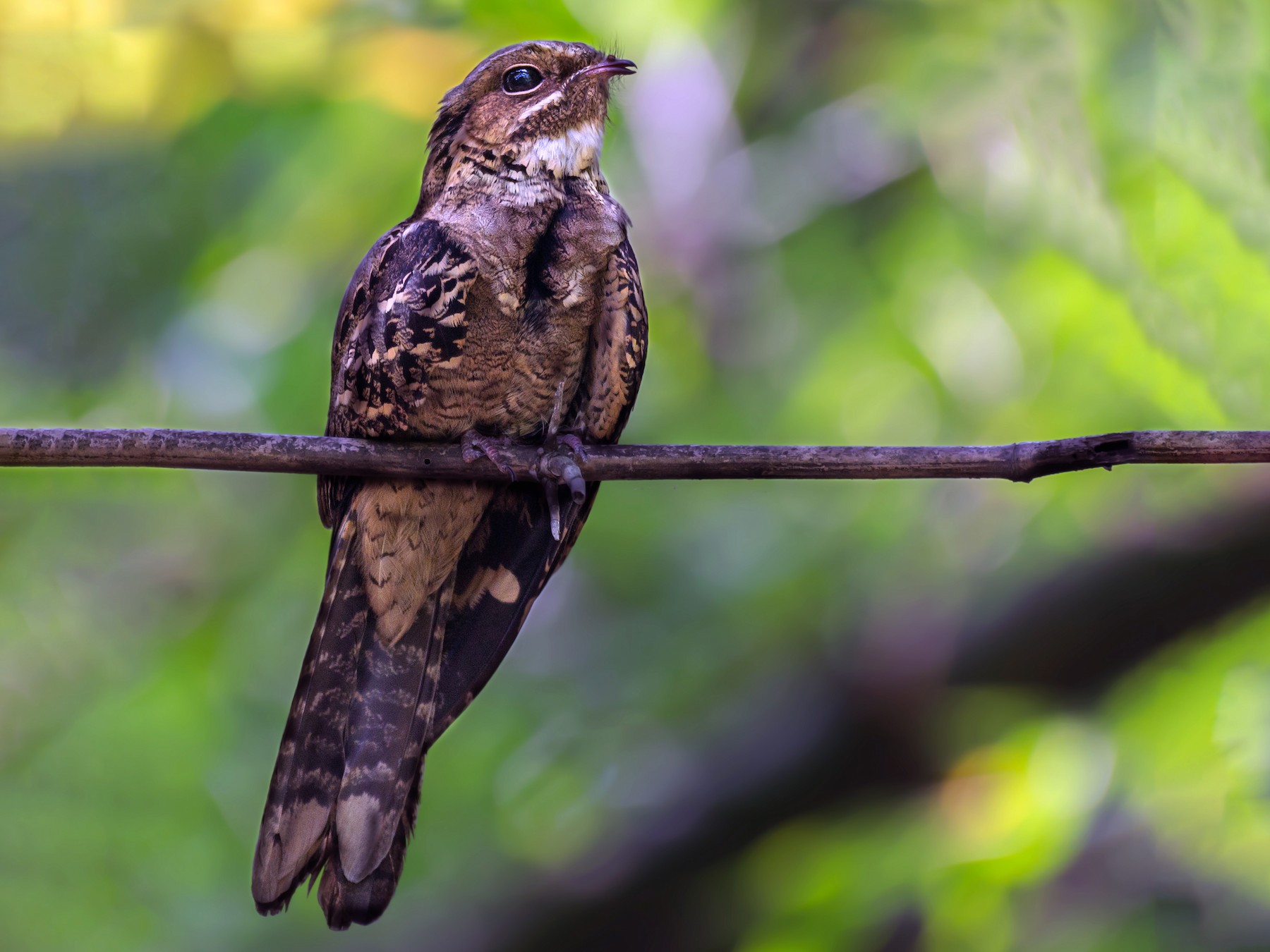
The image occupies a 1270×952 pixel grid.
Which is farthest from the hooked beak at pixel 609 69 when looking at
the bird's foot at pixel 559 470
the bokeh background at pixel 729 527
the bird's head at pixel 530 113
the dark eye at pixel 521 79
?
the bokeh background at pixel 729 527

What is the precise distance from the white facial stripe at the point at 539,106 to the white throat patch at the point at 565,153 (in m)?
0.08

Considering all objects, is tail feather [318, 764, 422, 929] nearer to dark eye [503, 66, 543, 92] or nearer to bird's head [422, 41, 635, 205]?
bird's head [422, 41, 635, 205]

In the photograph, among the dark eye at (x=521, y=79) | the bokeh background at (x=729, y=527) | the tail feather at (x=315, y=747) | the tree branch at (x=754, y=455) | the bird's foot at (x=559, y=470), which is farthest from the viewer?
the bokeh background at (x=729, y=527)

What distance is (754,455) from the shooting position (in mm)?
2299

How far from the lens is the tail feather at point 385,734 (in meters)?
2.99

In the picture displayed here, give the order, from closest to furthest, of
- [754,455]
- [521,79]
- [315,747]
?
[754,455] → [315,747] → [521,79]

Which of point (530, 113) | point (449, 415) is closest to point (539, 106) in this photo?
point (530, 113)

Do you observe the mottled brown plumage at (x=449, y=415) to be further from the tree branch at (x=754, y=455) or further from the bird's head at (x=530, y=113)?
the tree branch at (x=754, y=455)

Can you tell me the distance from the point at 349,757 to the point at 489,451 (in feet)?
2.97

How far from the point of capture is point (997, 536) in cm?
600

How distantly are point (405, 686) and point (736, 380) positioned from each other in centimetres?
361

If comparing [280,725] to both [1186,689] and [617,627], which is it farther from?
[1186,689]

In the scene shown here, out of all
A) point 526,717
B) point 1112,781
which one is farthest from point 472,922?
point 1112,781

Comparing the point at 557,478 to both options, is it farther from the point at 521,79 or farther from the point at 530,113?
the point at 521,79
